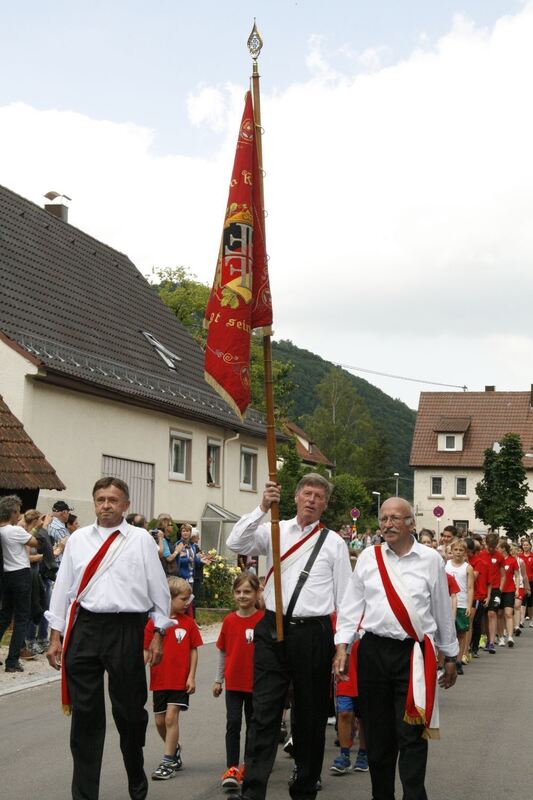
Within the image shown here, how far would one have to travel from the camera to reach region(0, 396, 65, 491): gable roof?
71.4ft

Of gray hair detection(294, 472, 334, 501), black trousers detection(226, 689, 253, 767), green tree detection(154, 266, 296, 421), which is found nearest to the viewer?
gray hair detection(294, 472, 334, 501)

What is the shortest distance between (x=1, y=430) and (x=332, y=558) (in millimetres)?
15863

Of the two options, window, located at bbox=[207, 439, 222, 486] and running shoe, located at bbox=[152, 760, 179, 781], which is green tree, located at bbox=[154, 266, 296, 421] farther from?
running shoe, located at bbox=[152, 760, 179, 781]

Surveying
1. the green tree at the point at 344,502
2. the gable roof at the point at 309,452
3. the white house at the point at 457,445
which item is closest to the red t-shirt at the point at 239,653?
the green tree at the point at 344,502

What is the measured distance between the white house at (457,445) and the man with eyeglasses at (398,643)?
73.4 metres

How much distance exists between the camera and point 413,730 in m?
6.59

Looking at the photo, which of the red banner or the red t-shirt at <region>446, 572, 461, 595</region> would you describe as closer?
the red banner

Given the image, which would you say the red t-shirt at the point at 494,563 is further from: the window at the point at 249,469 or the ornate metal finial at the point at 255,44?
the window at the point at 249,469

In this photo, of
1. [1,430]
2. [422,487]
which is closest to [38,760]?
[1,430]

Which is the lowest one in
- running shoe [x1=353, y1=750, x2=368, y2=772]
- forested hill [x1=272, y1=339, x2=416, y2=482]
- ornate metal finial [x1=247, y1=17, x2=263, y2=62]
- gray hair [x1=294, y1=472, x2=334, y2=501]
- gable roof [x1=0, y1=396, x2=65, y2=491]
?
running shoe [x1=353, y1=750, x2=368, y2=772]

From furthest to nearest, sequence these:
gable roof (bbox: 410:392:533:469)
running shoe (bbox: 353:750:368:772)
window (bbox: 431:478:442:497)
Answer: window (bbox: 431:478:442:497), gable roof (bbox: 410:392:533:469), running shoe (bbox: 353:750:368:772)

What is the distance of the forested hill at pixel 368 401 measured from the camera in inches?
5448

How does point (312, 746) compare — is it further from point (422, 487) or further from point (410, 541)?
point (422, 487)

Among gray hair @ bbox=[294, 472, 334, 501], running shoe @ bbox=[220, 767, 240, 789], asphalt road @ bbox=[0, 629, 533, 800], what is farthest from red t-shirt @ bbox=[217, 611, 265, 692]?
gray hair @ bbox=[294, 472, 334, 501]
